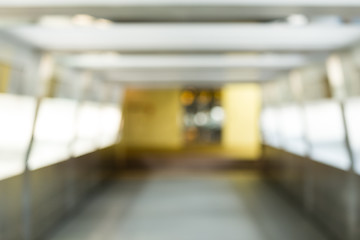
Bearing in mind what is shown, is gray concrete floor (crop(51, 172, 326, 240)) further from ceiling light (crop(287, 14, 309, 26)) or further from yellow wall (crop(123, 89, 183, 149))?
yellow wall (crop(123, 89, 183, 149))

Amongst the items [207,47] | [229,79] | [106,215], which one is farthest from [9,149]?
[229,79]

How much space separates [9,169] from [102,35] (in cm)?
255

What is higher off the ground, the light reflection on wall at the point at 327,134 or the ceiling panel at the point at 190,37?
the ceiling panel at the point at 190,37

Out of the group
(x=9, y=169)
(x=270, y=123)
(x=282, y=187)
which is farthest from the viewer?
(x=270, y=123)

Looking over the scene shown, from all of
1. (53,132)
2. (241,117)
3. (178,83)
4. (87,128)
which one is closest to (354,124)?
(53,132)

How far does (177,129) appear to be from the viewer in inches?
762

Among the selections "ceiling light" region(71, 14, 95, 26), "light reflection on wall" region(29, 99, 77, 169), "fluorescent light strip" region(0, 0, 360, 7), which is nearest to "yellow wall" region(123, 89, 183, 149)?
"light reflection on wall" region(29, 99, 77, 169)

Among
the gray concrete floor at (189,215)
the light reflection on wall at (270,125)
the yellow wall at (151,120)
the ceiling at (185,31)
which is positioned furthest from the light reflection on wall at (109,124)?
the yellow wall at (151,120)

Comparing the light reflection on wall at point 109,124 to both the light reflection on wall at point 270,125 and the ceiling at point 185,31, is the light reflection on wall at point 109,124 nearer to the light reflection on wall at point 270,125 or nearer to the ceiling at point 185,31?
the ceiling at point 185,31

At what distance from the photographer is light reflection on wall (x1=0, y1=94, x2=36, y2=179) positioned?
4.18m

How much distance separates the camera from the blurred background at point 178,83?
4.33 metres

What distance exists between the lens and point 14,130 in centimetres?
452

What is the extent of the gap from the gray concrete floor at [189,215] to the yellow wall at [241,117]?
360 inches

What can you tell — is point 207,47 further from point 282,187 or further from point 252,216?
point 282,187
